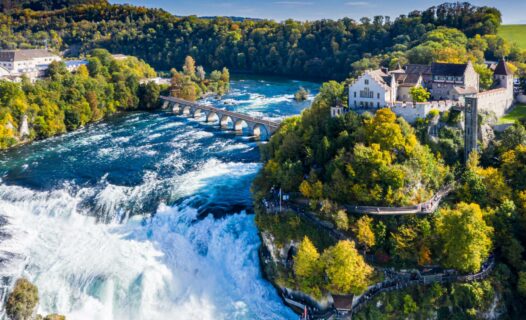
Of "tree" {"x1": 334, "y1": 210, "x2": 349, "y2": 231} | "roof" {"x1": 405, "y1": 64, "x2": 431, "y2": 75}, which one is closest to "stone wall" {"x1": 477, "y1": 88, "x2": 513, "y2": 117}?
"roof" {"x1": 405, "y1": 64, "x2": 431, "y2": 75}

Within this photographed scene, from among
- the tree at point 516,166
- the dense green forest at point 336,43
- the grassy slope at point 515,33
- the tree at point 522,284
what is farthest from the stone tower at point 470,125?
the grassy slope at point 515,33

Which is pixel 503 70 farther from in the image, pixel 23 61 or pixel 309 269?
pixel 23 61

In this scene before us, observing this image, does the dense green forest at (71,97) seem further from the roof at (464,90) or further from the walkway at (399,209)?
the roof at (464,90)

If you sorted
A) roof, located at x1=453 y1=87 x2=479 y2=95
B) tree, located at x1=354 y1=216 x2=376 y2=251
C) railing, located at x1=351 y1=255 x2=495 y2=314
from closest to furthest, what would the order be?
railing, located at x1=351 y1=255 x2=495 y2=314 < tree, located at x1=354 y1=216 x2=376 y2=251 < roof, located at x1=453 y1=87 x2=479 y2=95

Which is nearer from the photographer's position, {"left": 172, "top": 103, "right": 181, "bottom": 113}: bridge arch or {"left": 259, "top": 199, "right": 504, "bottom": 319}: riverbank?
{"left": 259, "top": 199, "right": 504, "bottom": 319}: riverbank

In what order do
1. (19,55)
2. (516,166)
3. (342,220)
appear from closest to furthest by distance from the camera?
(342,220) < (516,166) < (19,55)

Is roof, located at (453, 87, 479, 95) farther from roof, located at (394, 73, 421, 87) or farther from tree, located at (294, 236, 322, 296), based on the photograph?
tree, located at (294, 236, 322, 296)

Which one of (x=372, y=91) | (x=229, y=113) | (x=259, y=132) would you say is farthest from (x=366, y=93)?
(x=229, y=113)
